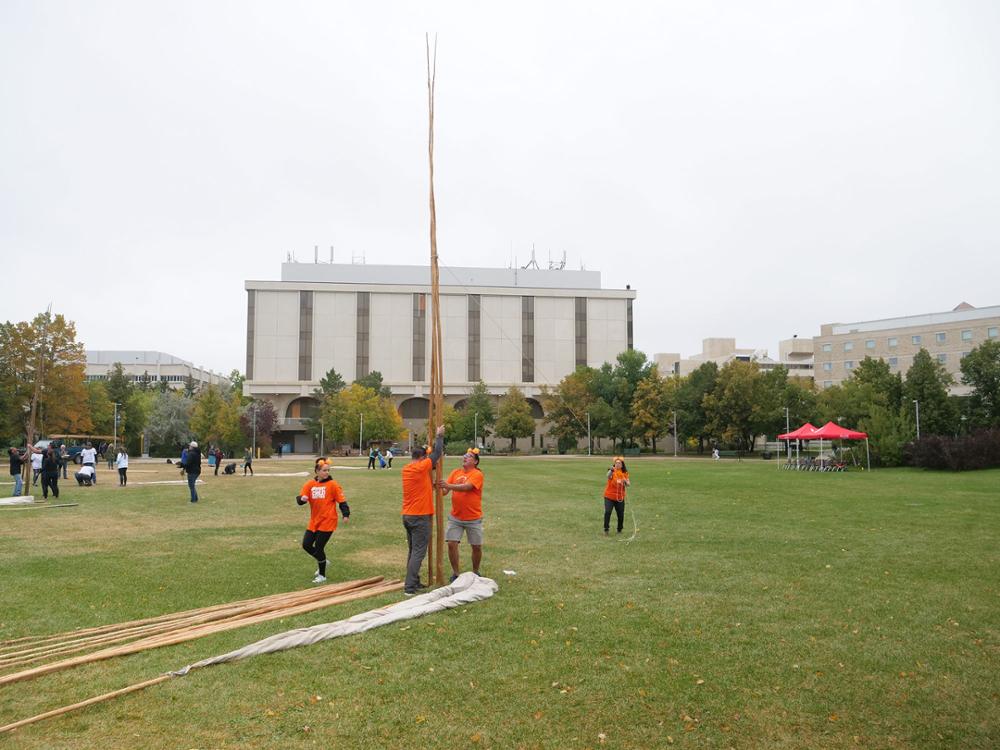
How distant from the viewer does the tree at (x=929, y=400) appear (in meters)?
49.1

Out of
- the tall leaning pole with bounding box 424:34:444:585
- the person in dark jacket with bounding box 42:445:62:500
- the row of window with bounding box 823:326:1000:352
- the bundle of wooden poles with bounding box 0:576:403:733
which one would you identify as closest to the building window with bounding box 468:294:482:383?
the row of window with bounding box 823:326:1000:352

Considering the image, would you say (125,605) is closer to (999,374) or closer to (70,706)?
(70,706)

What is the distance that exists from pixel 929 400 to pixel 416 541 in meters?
50.3

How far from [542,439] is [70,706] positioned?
94.4m

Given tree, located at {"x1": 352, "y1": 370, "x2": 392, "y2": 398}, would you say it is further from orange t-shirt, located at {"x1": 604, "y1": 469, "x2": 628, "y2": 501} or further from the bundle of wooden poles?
the bundle of wooden poles

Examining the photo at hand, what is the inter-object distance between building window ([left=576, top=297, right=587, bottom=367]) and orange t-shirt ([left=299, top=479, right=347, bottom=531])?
90035mm

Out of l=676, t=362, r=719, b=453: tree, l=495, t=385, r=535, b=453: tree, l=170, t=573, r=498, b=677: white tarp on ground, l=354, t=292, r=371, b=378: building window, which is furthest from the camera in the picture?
l=354, t=292, r=371, b=378: building window

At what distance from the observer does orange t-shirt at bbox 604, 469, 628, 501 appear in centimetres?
1522

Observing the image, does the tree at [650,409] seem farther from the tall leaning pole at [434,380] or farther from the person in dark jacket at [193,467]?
the tall leaning pole at [434,380]

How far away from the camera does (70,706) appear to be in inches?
222

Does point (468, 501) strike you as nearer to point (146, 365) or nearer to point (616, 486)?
point (616, 486)

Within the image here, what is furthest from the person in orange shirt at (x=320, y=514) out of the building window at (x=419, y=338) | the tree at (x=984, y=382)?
the building window at (x=419, y=338)

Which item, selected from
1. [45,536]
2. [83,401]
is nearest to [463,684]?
[45,536]

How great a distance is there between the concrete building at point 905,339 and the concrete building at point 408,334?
101 ft
